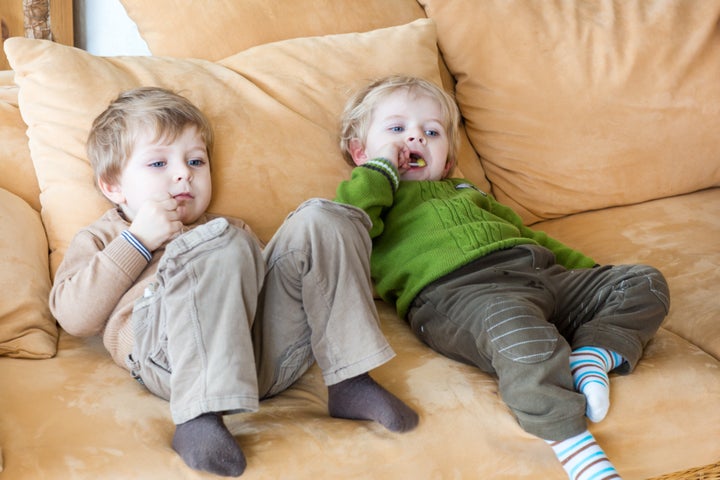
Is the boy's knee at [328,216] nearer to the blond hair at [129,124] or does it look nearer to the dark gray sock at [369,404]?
the dark gray sock at [369,404]

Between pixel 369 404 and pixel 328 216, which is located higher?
pixel 328 216

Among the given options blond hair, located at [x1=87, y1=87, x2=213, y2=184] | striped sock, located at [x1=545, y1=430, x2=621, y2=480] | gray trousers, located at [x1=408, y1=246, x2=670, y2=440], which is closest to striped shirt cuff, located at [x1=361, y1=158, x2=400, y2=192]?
gray trousers, located at [x1=408, y1=246, x2=670, y2=440]

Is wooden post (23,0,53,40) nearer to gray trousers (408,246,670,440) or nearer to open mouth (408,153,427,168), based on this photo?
open mouth (408,153,427,168)

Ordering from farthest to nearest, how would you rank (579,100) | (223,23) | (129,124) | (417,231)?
1. (579,100)
2. (223,23)
3. (417,231)
4. (129,124)

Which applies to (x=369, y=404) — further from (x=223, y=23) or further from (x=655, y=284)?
(x=223, y=23)

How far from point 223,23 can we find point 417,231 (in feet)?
2.47

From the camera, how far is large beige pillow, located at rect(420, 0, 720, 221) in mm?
2037

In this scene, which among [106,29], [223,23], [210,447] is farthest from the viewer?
[106,29]

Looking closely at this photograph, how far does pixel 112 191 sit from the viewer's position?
148 centimetres

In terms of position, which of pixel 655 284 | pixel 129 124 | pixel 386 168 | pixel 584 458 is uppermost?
pixel 129 124

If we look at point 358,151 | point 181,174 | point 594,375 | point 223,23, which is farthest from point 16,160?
point 594,375

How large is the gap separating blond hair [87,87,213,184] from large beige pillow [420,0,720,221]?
2.85 ft

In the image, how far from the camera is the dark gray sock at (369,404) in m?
1.19

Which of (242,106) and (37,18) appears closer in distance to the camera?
(242,106)
